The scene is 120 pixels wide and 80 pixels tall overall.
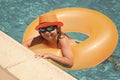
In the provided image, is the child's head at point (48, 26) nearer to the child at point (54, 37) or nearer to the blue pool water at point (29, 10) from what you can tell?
the child at point (54, 37)

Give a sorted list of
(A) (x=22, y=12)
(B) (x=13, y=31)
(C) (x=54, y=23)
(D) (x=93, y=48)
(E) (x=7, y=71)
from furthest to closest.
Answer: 1. (A) (x=22, y=12)
2. (B) (x=13, y=31)
3. (D) (x=93, y=48)
4. (C) (x=54, y=23)
5. (E) (x=7, y=71)

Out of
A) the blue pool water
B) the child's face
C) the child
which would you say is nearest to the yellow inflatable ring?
the child

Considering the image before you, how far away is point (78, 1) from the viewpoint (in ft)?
23.2

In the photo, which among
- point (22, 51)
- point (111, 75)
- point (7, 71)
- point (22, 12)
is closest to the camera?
point (7, 71)

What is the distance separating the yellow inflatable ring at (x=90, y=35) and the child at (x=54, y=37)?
0.44ft

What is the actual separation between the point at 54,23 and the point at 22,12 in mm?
2749

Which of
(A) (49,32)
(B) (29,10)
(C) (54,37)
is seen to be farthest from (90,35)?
(B) (29,10)

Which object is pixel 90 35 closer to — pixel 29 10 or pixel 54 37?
pixel 54 37

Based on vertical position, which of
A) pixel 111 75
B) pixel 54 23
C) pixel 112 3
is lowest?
pixel 111 75

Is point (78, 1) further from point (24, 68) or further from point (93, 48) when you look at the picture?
point (24, 68)

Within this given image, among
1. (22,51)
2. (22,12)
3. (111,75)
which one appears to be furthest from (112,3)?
(22,51)

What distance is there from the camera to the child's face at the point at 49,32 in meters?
4.08

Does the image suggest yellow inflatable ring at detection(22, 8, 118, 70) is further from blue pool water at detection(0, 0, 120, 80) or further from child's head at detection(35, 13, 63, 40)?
blue pool water at detection(0, 0, 120, 80)

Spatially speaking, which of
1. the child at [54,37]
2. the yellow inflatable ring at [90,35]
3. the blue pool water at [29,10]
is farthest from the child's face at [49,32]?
the blue pool water at [29,10]
